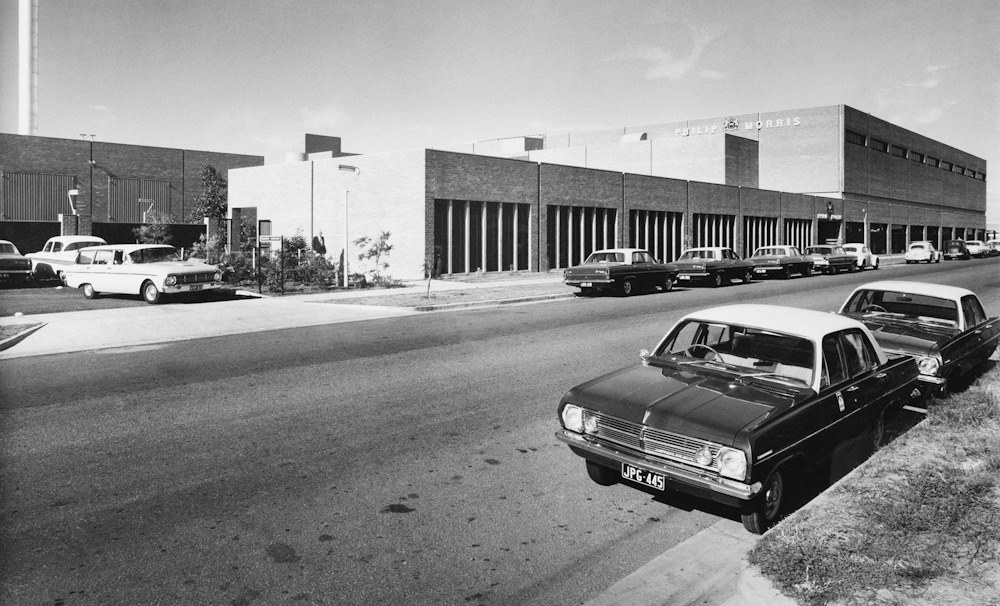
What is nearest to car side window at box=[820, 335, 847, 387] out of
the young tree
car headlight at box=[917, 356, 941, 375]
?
car headlight at box=[917, 356, 941, 375]

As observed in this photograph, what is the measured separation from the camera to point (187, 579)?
13.5 feet

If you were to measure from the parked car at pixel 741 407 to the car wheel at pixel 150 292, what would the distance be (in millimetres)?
16843

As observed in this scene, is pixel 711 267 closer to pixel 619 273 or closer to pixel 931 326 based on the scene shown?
pixel 619 273

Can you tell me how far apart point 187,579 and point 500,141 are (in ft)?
268

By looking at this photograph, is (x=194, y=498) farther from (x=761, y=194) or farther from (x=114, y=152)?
(x=114, y=152)

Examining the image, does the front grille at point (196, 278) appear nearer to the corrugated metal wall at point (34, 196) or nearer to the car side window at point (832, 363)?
the car side window at point (832, 363)

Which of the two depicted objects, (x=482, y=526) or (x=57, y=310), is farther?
(x=57, y=310)

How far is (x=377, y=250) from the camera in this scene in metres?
27.4

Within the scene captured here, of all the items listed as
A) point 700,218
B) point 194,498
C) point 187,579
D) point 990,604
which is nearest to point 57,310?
point 194,498

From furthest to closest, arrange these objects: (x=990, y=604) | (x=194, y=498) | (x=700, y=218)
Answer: (x=700, y=218)
(x=194, y=498)
(x=990, y=604)

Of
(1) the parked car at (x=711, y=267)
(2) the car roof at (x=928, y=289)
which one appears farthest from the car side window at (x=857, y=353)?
(1) the parked car at (x=711, y=267)

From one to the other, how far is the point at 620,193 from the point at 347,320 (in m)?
24.8

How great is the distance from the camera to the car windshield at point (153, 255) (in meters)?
Result: 20.4

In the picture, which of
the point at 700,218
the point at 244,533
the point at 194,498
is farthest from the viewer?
the point at 700,218
